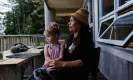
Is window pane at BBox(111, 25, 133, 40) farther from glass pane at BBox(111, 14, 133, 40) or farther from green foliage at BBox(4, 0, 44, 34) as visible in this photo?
green foliage at BBox(4, 0, 44, 34)

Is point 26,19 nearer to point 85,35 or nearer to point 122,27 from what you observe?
point 122,27

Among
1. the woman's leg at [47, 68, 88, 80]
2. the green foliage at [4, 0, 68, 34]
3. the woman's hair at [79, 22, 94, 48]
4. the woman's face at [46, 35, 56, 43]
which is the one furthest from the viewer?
the green foliage at [4, 0, 68, 34]

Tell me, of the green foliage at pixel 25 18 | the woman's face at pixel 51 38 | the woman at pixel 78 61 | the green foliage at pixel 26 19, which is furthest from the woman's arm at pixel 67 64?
the green foliage at pixel 25 18

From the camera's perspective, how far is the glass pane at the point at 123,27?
7.21ft

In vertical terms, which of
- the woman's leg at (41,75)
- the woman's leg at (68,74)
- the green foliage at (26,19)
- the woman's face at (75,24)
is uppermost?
the green foliage at (26,19)

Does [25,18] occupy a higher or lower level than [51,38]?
higher

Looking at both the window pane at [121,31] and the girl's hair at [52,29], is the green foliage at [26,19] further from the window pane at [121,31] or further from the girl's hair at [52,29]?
the girl's hair at [52,29]

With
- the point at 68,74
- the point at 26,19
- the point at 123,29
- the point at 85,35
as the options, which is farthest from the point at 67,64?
the point at 26,19

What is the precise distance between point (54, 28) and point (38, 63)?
2.57 metres

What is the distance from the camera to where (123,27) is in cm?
249

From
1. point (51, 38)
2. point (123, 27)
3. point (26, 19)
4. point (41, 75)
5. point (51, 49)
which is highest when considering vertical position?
point (26, 19)

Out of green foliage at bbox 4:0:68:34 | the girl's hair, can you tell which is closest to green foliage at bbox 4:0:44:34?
green foliage at bbox 4:0:68:34

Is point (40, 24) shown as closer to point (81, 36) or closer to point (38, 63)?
point (38, 63)

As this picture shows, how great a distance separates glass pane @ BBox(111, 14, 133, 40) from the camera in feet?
7.21
